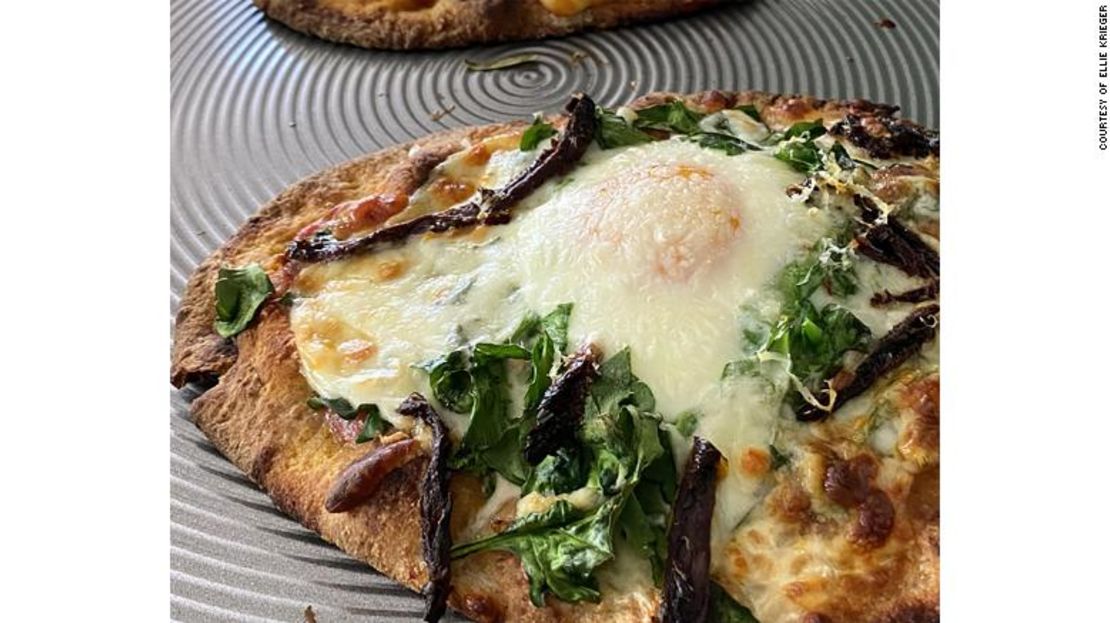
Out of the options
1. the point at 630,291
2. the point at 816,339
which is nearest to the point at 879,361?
the point at 816,339

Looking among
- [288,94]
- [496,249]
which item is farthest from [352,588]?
[288,94]

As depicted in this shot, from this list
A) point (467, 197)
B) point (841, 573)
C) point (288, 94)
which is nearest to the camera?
point (841, 573)

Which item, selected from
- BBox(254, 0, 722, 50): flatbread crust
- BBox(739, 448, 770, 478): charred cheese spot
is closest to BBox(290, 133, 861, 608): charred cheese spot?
BBox(739, 448, 770, 478): charred cheese spot

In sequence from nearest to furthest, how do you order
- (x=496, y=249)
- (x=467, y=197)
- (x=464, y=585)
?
(x=464, y=585) < (x=496, y=249) < (x=467, y=197)

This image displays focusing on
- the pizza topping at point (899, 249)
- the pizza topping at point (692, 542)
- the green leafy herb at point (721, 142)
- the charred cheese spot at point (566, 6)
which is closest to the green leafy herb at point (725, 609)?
the pizza topping at point (692, 542)

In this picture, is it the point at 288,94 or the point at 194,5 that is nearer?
the point at 288,94

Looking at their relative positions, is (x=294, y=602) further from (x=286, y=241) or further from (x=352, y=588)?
(x=286, y=241)

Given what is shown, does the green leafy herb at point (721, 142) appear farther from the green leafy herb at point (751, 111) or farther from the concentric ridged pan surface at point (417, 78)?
the concentric ridged pan surface at point (417, 78)
